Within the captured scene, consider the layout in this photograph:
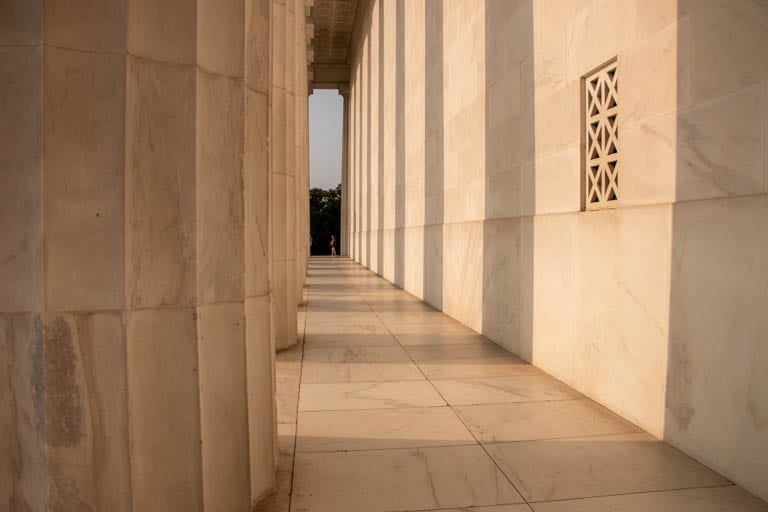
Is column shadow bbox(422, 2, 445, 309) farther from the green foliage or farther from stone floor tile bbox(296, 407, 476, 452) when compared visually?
the green foliage

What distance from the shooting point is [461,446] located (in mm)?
5227

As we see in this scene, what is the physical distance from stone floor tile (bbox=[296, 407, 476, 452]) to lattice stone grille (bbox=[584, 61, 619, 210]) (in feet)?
8.99

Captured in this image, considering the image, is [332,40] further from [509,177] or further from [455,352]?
[455,352]

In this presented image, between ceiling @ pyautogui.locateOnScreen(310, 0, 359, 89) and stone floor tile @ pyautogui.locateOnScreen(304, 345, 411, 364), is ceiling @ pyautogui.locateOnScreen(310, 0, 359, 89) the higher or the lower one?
the higher one

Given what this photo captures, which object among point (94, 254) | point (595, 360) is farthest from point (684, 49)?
point (94, 254)

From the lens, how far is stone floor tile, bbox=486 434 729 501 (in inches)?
173

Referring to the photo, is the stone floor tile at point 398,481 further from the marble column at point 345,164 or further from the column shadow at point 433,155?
the marble column at point 345,164

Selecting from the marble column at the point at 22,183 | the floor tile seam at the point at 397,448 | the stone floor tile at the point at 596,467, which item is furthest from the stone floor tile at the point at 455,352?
the marble column at the point at 22,183

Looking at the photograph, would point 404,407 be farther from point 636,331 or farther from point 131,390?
point 131,390

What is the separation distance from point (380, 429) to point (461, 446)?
0.80m

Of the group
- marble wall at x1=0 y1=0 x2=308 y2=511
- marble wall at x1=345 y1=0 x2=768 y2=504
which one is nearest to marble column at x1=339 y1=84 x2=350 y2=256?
marble wall at x1=345 y1=0 x2=768 y2=504

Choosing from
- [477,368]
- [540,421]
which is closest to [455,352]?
[477,368]

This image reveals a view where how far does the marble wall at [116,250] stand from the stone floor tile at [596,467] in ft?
7.25

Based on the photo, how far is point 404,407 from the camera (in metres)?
6.35
